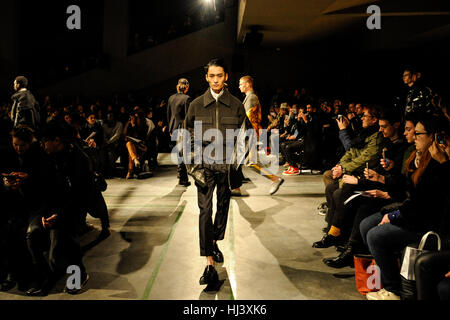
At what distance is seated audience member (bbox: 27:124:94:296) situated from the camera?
2805mm

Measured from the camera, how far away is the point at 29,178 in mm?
2885

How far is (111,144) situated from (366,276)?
527 cm

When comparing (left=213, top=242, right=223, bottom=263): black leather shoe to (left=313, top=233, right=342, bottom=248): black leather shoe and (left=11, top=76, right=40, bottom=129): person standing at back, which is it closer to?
(left=313, top=233, right=342, bottom=248): black leather shoe

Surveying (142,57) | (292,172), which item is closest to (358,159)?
(292,172)

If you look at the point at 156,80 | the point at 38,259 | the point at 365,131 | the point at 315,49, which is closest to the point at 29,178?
the point at 38,259

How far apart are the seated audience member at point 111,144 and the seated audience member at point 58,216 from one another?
3.62m

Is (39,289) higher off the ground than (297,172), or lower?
lower

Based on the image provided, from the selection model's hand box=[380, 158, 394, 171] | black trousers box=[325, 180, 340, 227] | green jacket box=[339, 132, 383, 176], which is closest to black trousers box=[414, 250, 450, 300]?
model's hand box=[380, 158, 394, 171]

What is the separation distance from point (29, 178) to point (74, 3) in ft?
48.7

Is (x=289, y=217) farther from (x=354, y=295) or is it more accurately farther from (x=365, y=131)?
(x=354, y=295)

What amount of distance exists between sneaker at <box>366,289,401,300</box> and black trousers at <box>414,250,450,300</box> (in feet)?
1.37

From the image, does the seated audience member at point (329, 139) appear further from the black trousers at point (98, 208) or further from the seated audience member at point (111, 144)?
the black trousers at point (98, 208)

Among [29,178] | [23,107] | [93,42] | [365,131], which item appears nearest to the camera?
[29,178]

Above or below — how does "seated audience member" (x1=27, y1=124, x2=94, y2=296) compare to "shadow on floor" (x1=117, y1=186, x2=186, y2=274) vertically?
above
